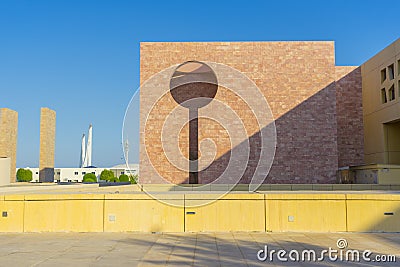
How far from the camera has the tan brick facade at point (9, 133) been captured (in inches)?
1492

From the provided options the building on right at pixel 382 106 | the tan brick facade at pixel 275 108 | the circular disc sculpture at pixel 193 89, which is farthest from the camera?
the circular disc sculpture at pixel 193 89

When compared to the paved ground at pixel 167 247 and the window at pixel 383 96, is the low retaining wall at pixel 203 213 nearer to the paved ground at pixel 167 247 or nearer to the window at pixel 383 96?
the paved ground at pixel 167 247

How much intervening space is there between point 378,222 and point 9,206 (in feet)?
30.2

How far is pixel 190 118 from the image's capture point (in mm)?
29594

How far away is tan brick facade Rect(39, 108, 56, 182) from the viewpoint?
40031 millimetres

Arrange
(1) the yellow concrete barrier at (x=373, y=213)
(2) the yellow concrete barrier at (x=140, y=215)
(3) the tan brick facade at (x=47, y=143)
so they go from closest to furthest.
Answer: (1) the yellow concrete barrier at (x=373, y=213) → (2) the yellow concrete barrier at (x=140, y=215) → (3) the tan brick facade at (x=47, y=143)

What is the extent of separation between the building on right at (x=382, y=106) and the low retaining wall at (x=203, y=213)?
20159mm

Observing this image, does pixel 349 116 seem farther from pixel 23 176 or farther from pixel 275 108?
pixel 23 176

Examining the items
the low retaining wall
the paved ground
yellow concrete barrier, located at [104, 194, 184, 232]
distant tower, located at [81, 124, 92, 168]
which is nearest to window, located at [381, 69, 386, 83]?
the low retaining wall

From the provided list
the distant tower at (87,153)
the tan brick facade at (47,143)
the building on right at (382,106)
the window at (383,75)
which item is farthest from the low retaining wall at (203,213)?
the distant tower at (87,153)

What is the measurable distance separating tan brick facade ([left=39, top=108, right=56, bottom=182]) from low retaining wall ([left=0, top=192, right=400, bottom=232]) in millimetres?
31332

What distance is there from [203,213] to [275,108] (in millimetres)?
19584

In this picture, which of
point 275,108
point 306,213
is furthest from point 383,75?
point 306,213

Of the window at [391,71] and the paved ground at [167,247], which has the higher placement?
the window at [391,71]
